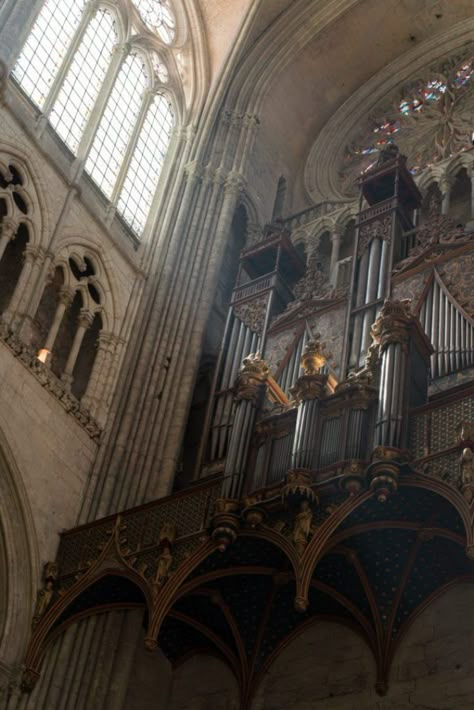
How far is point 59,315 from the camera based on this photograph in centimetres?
1653

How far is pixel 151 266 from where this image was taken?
19125 mm

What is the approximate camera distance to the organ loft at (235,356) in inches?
494

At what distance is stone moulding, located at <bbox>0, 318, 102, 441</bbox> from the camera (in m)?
15.0

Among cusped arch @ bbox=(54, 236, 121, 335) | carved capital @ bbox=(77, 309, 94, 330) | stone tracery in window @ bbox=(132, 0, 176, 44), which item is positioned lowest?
carved capital @ bbox=(77, 309, 94, 330)

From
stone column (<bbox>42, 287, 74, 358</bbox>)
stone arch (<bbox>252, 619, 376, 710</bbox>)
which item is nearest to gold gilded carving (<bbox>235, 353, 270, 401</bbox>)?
stone arch (<bbox>252, 619, 376, 710</bbox>)

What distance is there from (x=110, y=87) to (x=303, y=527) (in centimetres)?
1106

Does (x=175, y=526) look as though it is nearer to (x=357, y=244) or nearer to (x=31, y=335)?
(x=31, y=335)

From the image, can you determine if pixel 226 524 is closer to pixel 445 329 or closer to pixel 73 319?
pixel 445 329

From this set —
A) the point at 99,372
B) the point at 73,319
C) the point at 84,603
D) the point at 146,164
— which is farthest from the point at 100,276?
the point at 84,603

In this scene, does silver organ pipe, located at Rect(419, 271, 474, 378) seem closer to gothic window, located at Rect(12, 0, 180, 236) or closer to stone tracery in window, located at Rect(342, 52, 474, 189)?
gothic window, located at Rect(12, 0, 180, 236)

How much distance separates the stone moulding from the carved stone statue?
503 cm

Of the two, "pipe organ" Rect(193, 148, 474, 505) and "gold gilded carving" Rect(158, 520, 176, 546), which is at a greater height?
"pipe organ" Rect(193, 148, 474, 505)

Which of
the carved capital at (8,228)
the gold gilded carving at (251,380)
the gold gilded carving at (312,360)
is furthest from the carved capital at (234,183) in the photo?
the gold gilded carving at (312,360)

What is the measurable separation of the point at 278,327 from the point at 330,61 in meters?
9.58
